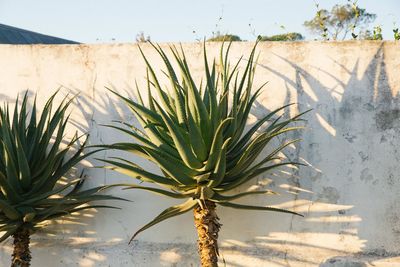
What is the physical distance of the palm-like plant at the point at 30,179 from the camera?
4.10 metres

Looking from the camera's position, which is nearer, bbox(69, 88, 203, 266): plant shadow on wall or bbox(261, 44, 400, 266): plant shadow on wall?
bbox(261, 44, 400, 266): plant shadow on wall

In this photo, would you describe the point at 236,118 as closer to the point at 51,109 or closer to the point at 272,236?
the point at 272,236

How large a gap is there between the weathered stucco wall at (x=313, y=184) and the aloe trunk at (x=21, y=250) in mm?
515

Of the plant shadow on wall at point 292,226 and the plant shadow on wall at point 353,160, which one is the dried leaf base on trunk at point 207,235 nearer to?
the plant shadow on wall at point 292,226

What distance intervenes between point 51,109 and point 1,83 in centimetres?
63

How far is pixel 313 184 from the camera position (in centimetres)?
441

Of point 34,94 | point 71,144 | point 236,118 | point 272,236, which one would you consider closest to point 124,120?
point 71,144

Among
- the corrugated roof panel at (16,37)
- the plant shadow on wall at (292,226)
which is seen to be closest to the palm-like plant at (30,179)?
the plant shadow on wall at (292,226)

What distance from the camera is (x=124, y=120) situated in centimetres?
A: 470

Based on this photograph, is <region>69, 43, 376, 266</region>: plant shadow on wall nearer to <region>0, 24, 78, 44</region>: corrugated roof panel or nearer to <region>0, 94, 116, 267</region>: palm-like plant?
<region>0, 94, 116, 267</region>: palm-like plant

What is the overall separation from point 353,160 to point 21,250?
8.68ft

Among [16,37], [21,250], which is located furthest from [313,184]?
[16,37]

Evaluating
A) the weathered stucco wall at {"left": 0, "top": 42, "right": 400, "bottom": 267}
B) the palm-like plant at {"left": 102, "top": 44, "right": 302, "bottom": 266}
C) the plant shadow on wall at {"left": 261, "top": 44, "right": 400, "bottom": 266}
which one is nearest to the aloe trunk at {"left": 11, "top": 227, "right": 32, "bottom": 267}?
the weathered stucco wall at {"left": 0, "top": 42, "right": 400, "bottom": 267}

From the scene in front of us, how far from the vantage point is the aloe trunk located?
13.9 feet
